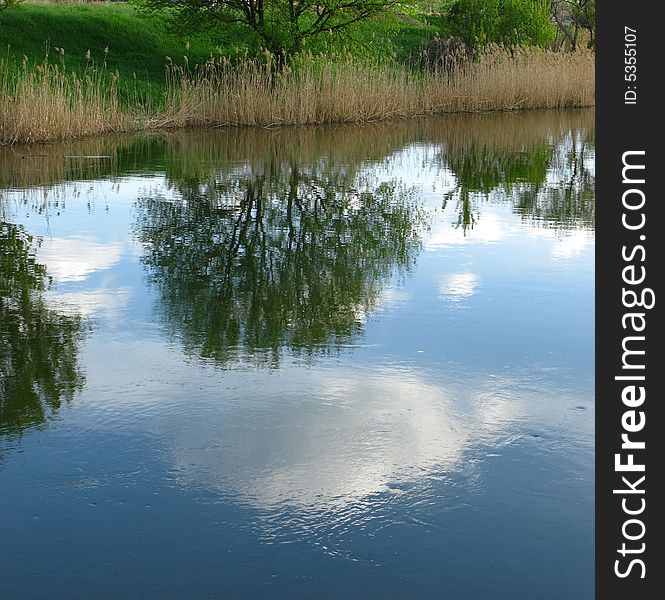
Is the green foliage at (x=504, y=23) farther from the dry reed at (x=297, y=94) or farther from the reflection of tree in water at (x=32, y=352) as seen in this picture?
the reflection of tree in water at (x=32, y=352)

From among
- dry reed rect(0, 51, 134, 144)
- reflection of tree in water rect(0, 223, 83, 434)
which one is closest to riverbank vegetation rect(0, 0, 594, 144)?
dry reed rect(0, 51, 134, 144)

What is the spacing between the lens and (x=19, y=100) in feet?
53.1

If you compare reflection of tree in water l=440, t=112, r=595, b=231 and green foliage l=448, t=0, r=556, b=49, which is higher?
green foliage l=448, t=0, r=556, b=49

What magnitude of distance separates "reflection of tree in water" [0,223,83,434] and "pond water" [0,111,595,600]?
24 millimetres

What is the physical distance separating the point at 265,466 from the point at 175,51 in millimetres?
26406

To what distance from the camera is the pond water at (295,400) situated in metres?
3.62

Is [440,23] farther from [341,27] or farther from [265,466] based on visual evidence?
[265,466]

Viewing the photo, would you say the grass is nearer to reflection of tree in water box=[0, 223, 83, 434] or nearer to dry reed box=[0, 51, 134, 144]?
dry reed box=[0, 51, 134, 144]

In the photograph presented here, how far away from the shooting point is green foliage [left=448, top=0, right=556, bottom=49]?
3017 cm

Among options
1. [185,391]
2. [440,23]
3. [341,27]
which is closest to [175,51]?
[341,27]

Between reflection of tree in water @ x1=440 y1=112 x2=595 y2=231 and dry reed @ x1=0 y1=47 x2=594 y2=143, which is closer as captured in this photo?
reflection of tree in water @ x1=440 y1=112 x2=595 y2=231

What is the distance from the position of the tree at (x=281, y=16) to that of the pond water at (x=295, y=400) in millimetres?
12524

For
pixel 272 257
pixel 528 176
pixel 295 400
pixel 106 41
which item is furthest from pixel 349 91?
pixel 295 400

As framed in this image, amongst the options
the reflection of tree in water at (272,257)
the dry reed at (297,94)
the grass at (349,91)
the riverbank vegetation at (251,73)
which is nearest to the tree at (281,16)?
the riverbank vegetation at (251,73)
